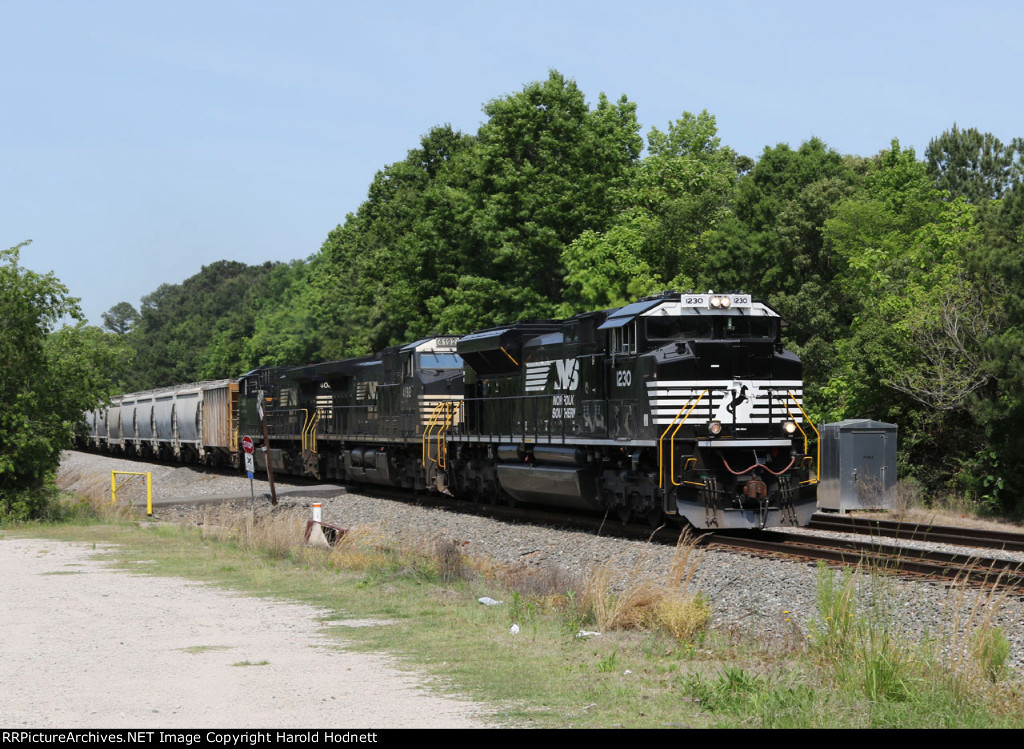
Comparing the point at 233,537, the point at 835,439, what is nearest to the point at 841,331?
the point at 835,439

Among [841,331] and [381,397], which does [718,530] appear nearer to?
[381,397]

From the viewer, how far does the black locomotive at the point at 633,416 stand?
58.3ft

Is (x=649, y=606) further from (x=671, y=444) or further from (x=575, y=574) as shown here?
(x=671, y=444)

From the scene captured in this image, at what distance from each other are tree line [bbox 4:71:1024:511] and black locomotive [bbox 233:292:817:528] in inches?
307

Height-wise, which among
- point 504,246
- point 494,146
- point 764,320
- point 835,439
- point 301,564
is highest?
point 494,146

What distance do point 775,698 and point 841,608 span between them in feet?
5.46

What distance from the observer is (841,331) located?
37.1 meters

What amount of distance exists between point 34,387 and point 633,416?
14.4m

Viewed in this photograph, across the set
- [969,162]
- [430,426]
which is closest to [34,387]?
[430,426]

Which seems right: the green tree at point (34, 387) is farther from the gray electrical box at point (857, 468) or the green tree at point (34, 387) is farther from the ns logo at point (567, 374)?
the gray electrical box at point (857, 468)

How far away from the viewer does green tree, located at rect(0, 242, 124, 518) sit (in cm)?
2434

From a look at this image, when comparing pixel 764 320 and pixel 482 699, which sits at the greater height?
pixel 764 320

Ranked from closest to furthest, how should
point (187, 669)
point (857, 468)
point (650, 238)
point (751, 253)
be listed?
point (187, 669), point (857, 468), point (751, 253), point (650, 238)

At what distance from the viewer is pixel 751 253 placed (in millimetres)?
40344
